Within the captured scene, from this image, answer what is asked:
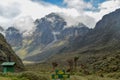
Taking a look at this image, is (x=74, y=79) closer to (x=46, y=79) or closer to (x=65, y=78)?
(x=46, y=79)

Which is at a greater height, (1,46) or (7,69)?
(1,46)

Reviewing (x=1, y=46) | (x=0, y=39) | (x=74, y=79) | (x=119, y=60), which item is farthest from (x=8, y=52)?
(x=74, y=79)

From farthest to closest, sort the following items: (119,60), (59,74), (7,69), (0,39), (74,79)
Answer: (119,60) → (0,39) → (7,69) → (74,79) → (59,74)

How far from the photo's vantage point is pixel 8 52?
14825 cm

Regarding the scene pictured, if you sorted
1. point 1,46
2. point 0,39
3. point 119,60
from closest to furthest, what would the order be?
point 1,46
point 0,39
point 119,60

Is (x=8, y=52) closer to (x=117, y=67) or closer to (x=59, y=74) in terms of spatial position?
(x=117, y=67)

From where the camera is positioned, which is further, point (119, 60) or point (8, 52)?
point (119, 60)

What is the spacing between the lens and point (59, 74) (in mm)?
38406

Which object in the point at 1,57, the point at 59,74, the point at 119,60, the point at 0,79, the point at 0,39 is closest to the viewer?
the point at 0,79

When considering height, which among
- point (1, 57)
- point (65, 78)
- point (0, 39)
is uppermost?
point (0, 39)

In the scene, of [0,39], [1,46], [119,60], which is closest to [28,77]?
[1,46]

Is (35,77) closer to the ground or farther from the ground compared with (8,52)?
closer to the ground

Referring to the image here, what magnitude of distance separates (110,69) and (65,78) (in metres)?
126

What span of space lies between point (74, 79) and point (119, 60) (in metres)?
141
